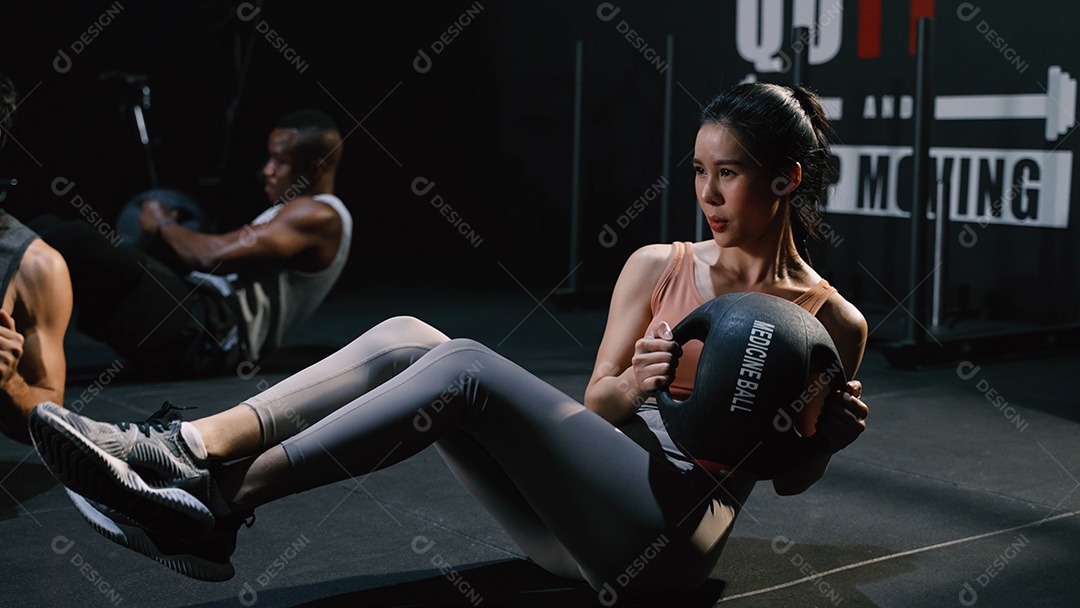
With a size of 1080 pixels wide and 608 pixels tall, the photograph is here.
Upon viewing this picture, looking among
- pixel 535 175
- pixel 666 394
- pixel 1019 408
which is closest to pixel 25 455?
pixel 666 394

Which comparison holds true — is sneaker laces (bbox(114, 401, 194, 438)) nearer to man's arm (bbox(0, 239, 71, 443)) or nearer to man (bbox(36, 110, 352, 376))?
man's arm (bbox(0, 239, 71, 443))

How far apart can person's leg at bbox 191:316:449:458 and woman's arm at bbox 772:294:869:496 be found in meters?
0.65

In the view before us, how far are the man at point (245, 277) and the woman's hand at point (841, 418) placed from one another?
9.34 ft

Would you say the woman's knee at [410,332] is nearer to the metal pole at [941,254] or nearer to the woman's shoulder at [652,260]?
the woman's shoulder at [652,260]

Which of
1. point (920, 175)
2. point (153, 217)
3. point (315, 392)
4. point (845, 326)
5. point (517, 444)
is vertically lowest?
point (920, 175)

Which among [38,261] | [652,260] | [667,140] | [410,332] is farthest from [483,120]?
[410,332]

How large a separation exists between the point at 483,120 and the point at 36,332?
17.5 ft

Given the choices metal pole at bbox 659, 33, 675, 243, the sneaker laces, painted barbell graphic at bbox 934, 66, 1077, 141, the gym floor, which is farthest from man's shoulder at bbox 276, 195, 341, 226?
painted barbell graphic at bbox 934, 66, 1077, 141

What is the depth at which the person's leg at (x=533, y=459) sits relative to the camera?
1649 mm

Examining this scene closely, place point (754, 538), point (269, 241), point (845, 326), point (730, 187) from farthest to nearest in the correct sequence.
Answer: point (269, 241) → point (754, 538) → point (845, 326) → point (730, 187)

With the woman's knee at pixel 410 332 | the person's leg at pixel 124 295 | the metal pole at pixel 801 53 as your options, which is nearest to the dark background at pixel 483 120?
the metal pole at pixel 801 53

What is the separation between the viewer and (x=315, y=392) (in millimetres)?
1794

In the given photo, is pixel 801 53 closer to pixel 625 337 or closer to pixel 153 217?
pixel 153 217

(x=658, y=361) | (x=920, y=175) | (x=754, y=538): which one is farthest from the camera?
(x=920, y=175)
